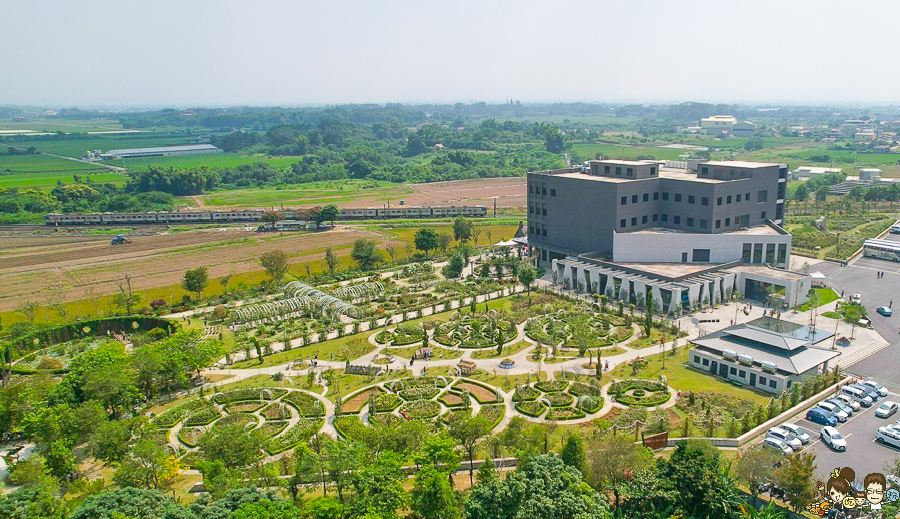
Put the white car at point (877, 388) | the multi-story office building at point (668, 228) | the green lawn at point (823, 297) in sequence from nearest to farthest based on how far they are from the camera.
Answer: the white car at point (877, 388)
the green lawn at point (823, 297)
the multi-story office building at point (668, 228)

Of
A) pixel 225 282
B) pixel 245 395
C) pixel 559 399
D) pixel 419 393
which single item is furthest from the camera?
pixel 225 282

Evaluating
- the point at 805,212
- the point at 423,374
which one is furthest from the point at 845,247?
the point at 423,374

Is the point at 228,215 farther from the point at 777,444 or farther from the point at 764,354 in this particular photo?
the point at 777,444

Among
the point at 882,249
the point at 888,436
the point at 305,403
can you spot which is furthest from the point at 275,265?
the point at 882,249

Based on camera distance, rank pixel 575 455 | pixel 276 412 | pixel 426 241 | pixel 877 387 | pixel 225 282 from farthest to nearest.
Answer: pixel 426 241 → pixel 225 282 → pixel 276 412 → pixel 877 387 → pixel 575 455

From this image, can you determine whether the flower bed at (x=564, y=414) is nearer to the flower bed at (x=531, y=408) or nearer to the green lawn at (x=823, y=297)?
the flower bed at (x=531, y=408)

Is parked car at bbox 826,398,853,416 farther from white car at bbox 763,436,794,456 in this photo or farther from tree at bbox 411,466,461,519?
tree at bbox 411,466,461,519

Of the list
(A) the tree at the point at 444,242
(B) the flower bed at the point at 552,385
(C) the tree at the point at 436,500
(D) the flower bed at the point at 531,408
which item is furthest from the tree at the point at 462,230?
(C) the tree at the point at 436,500
